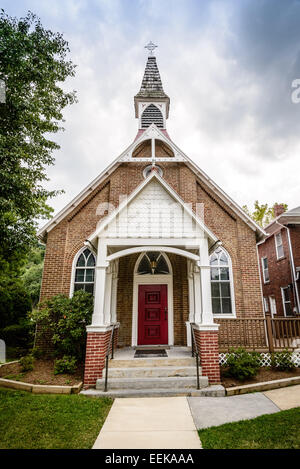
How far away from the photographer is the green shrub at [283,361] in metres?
6.68

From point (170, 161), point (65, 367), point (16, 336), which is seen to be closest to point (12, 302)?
point (16, 336)

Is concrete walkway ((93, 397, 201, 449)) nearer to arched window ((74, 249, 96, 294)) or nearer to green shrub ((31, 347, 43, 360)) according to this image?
green shrub ((31, 347, 43, 360))

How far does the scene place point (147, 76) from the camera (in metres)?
15.2

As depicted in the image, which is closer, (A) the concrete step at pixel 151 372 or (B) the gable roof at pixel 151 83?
(A) the concrete step at pixel 151 372

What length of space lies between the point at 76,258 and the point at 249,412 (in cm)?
721

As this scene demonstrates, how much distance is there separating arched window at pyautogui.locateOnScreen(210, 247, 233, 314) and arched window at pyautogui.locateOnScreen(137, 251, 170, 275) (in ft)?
6.31

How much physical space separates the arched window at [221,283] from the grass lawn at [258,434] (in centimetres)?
492

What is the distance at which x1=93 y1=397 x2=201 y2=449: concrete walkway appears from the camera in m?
3.36

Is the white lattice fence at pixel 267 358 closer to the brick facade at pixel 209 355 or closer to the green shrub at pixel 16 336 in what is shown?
the brick facade at pixel 209 355

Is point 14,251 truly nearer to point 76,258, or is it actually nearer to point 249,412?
point 76,258

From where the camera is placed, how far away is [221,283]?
9.27 m

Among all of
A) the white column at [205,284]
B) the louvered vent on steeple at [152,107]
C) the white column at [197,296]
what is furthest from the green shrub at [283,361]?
the louvered vent on steeple at [152,107]

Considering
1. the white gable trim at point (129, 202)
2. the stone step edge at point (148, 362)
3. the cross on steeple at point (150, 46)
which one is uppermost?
the cross on steeple at point (150, 46)

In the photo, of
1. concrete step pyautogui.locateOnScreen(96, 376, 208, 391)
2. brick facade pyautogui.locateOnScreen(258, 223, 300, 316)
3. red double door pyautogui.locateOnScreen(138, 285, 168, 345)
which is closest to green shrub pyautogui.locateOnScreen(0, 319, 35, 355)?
red double door pyautogui.locateOnScreen(138, 285, 168, 345)
